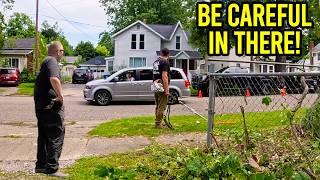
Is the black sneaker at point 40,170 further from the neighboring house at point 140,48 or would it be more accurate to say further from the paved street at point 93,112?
the neighboring house at point 140,48

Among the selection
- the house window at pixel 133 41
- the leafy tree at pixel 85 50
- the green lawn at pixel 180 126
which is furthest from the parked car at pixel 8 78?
the leafy tree at pixel 85 50

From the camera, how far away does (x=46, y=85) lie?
20.9ft

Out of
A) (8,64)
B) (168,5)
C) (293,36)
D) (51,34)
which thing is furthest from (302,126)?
(51,34)

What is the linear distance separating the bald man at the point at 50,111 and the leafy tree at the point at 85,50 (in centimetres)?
10277

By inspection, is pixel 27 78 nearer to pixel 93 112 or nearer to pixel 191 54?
pixel 191 54

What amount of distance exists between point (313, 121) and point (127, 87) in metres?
13.5

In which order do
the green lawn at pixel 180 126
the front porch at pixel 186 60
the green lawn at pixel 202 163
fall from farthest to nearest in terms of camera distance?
1. the front porch at pixel 186 60
2. the green lawn at pixel 180 126
3. the green lawn at pixel 202 163

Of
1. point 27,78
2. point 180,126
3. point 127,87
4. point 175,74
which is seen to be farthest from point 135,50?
point 180,126

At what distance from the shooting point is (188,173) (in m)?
4.80

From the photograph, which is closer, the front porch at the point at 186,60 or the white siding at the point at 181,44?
the front porch at the point at 186,60

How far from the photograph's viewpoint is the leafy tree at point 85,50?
110m

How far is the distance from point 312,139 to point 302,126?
585 millimetres

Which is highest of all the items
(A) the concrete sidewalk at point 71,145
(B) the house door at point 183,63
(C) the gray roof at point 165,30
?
(C) the gray roof at point 165,30

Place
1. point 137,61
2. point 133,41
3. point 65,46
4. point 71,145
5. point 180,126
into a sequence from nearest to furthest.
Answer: point 71,145 → point 180,126 → point 137,61 → point 133,41 → point 65,46
